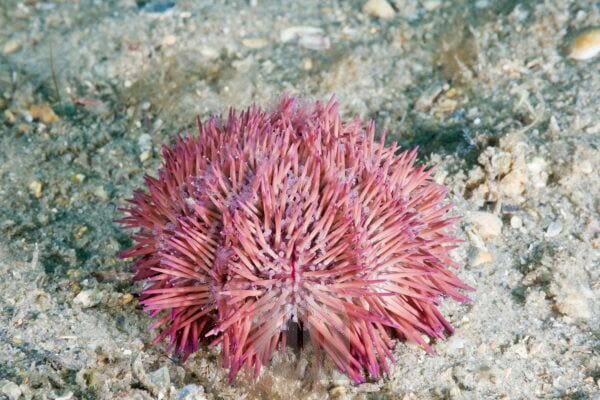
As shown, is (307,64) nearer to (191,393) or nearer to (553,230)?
(553,230)

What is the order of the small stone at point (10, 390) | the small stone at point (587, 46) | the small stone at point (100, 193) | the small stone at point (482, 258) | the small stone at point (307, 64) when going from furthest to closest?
the small stone at point (307, 64) < the small stone at point (587, 46) < the small stone at point (100, 193) < the small stone at point (482, 258) < the small stone at point (10, 390)

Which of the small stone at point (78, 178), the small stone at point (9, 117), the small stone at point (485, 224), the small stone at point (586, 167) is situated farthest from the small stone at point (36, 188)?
the small stone at point (586, 167)

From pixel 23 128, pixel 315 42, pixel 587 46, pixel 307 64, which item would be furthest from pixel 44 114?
pixel 587 46

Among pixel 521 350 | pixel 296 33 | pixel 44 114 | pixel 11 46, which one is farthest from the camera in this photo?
pixel 11 46

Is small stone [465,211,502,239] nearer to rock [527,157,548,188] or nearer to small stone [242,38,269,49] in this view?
rock [527,157,548,188]

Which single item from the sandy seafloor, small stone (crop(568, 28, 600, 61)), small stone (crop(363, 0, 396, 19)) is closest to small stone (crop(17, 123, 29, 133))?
the sandy seafloor

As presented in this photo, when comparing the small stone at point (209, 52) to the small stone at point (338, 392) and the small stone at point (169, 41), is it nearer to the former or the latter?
the small stone at point (169, 41)

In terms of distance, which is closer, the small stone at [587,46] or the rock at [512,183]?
the rock at [512,183]
